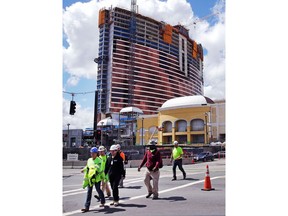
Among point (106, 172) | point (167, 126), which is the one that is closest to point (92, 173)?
point (106, 172)

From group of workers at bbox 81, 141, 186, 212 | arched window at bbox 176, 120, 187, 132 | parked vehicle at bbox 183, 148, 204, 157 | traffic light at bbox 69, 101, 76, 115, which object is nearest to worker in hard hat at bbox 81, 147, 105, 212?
group of workers at bbox 81, 141, 186, 212

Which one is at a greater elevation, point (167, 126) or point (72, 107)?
point (72, 107)

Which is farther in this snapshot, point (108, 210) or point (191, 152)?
point (191, 152)

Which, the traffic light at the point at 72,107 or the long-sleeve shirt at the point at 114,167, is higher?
the traffic light at the point at 72,107

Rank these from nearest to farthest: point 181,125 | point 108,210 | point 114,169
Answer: point 108,210 → point 114,169 → point 181,125

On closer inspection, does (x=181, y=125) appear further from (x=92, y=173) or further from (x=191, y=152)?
(x=92, y=173)

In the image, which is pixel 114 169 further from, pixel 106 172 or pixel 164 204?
pixel 164 204

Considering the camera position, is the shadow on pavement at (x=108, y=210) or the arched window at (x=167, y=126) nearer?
the shadow on pavement at (x=108, y=210)

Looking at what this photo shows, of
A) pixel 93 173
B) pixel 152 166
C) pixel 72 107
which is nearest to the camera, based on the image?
pixel 93 173

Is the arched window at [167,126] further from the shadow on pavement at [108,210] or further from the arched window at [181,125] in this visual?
the shadow on pavement at [108,210]

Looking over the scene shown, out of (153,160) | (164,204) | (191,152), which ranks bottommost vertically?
(191,152)

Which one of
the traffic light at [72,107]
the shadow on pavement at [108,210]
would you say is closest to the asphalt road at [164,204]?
the shadow on pavement at [108,210]
